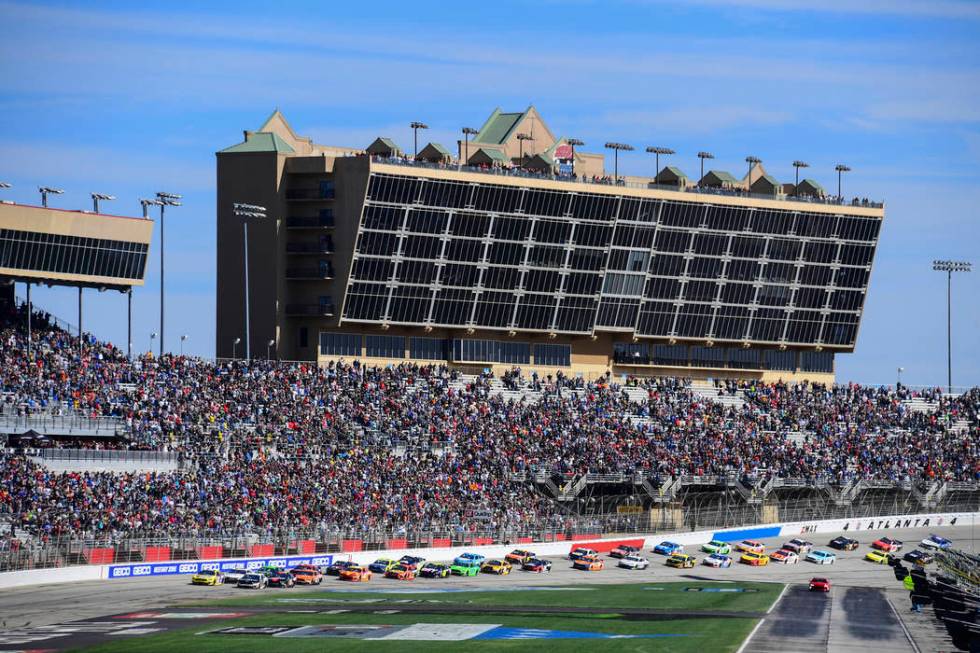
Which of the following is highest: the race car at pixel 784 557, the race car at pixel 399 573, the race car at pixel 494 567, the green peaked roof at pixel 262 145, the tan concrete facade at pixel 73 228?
the green peaked roof at pixel 262 145

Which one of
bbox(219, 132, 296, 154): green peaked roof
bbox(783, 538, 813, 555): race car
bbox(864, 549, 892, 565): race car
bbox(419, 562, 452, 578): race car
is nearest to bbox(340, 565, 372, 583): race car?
bbox(419, 562, 452, 578): race car

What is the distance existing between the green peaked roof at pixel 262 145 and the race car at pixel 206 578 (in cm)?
5275

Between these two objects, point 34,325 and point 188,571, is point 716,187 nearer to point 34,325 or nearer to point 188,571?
point 34,325

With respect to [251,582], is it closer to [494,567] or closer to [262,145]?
[494,567]

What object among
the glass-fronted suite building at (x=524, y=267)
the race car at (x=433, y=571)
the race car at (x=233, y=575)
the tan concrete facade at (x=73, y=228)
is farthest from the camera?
the glass-fronted suite building at (x=524, y=267)

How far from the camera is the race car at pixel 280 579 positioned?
9194 centimetres

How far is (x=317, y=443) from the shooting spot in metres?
112

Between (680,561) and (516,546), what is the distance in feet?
34.8

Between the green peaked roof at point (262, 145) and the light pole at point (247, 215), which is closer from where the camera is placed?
the light pole at point (247, 215)

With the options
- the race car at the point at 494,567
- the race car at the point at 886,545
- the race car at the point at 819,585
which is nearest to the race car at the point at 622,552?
the race car at the point at 494,567

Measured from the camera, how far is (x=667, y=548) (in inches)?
4552

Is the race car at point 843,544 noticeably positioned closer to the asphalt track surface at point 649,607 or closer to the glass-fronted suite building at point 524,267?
the asphalt track surface at point 649,607

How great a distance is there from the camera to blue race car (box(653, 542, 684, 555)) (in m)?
116

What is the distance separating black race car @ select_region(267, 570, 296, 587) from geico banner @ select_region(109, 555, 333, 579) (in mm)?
3084
